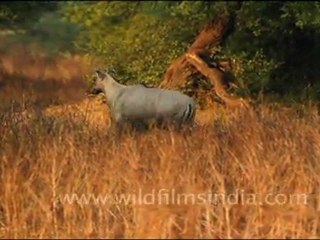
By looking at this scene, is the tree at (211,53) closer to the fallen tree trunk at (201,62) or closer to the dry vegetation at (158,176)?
the fallen tree trunk at (201,62)

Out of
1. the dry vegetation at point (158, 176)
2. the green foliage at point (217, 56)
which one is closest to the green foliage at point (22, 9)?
the green foliage at point (217, 56)

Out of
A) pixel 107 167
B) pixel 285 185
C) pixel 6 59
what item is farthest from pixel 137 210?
pixel 6 59

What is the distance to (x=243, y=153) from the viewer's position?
7984mm

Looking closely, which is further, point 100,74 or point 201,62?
point 201,62

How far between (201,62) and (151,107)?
6.84 meters

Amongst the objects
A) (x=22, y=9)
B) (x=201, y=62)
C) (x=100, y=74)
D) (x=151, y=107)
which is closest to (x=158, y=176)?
(x=151, y=107)

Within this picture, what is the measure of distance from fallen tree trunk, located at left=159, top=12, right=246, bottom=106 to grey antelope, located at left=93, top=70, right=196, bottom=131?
19.9 feet

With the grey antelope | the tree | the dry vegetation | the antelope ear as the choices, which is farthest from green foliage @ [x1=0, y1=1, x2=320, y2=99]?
the dry vegetation

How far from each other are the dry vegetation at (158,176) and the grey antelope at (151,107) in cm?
180

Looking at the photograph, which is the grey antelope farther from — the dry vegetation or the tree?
the tree

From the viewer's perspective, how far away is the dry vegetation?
672cm

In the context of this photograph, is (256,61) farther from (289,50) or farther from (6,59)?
(6,59)

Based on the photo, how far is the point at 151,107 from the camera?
11.1 m

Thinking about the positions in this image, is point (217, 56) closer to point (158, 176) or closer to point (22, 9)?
point (22, 9)
